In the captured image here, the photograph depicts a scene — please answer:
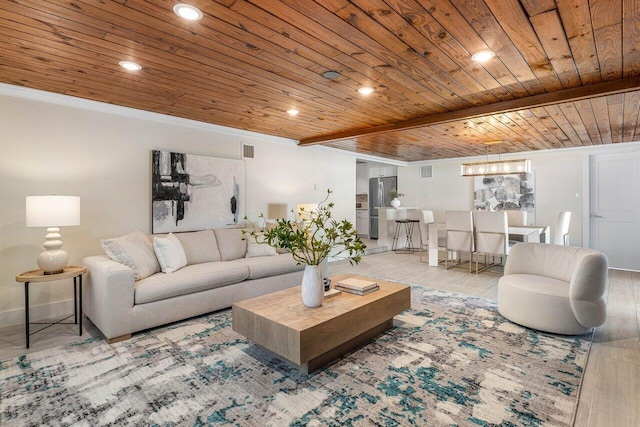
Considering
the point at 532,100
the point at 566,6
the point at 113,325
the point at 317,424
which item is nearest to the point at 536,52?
the point at 566,6

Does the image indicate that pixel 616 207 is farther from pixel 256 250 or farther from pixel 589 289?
pixel 256 250

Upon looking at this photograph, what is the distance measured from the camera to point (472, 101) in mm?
3518

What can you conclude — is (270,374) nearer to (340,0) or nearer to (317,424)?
(317,424)

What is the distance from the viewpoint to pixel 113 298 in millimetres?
2672

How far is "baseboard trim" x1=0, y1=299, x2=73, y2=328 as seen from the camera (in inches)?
121

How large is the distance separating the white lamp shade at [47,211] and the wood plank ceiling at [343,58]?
1.08 meters

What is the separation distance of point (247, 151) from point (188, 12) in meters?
3.15

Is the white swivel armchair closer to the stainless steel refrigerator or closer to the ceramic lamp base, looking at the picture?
the ceramic lamp base

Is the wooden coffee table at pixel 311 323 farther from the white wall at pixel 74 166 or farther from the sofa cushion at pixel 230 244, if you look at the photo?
the white wall at pixel 74 166

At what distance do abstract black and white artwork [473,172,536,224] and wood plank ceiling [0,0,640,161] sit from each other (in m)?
2.64

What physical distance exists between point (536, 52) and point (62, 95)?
4.32 meters

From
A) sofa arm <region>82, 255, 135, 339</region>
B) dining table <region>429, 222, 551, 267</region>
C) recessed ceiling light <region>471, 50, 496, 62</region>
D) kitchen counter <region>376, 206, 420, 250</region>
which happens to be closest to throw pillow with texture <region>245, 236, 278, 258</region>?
sofa arm <region>82, 255, 135, 339</region>

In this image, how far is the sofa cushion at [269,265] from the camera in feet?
12.2

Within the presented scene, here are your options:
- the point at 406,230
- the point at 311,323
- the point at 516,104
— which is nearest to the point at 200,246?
the point at 311,323
